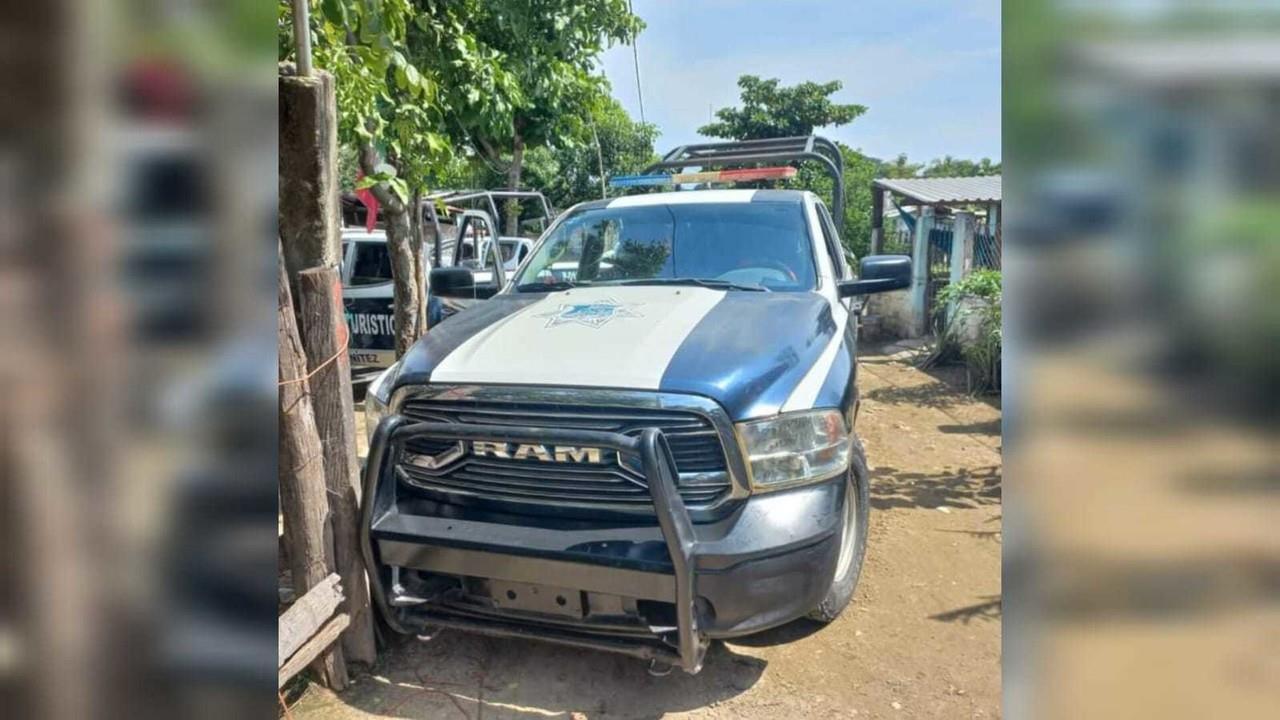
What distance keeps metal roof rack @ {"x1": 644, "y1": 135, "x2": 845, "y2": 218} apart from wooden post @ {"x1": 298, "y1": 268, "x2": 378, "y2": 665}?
3959mm

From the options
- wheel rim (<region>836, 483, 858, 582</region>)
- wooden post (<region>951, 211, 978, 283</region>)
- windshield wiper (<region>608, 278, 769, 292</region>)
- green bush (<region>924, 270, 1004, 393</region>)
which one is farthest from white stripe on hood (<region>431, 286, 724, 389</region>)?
wooden post (<region>951, 211, 978, 283</region>)

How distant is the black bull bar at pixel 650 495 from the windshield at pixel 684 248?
58.1 inches

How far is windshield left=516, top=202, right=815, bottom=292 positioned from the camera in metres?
3.90

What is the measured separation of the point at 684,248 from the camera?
13.3 feet

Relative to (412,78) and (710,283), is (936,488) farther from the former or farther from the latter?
(412,78)

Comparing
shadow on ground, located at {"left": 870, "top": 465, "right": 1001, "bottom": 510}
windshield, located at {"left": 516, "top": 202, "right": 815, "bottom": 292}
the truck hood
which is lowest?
shadow on ground, located at {"left": 870, "top": 465, "right": 1001, "bottom": 510}

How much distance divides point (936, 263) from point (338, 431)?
9181mm

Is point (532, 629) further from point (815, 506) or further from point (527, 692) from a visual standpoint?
point (815, 506)

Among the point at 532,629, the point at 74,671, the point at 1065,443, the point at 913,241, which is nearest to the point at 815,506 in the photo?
the point at 532,629

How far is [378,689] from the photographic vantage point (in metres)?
2.96

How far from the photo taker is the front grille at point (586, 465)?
259 centimetres

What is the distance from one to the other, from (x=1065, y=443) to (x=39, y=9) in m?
0.88

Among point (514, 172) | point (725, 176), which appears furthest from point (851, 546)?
point (514, 172)

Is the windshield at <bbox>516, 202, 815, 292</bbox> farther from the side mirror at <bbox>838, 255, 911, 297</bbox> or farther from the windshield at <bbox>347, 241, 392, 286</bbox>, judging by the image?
the windshield at <bbox>347, 241, 392, 286</bbox>
